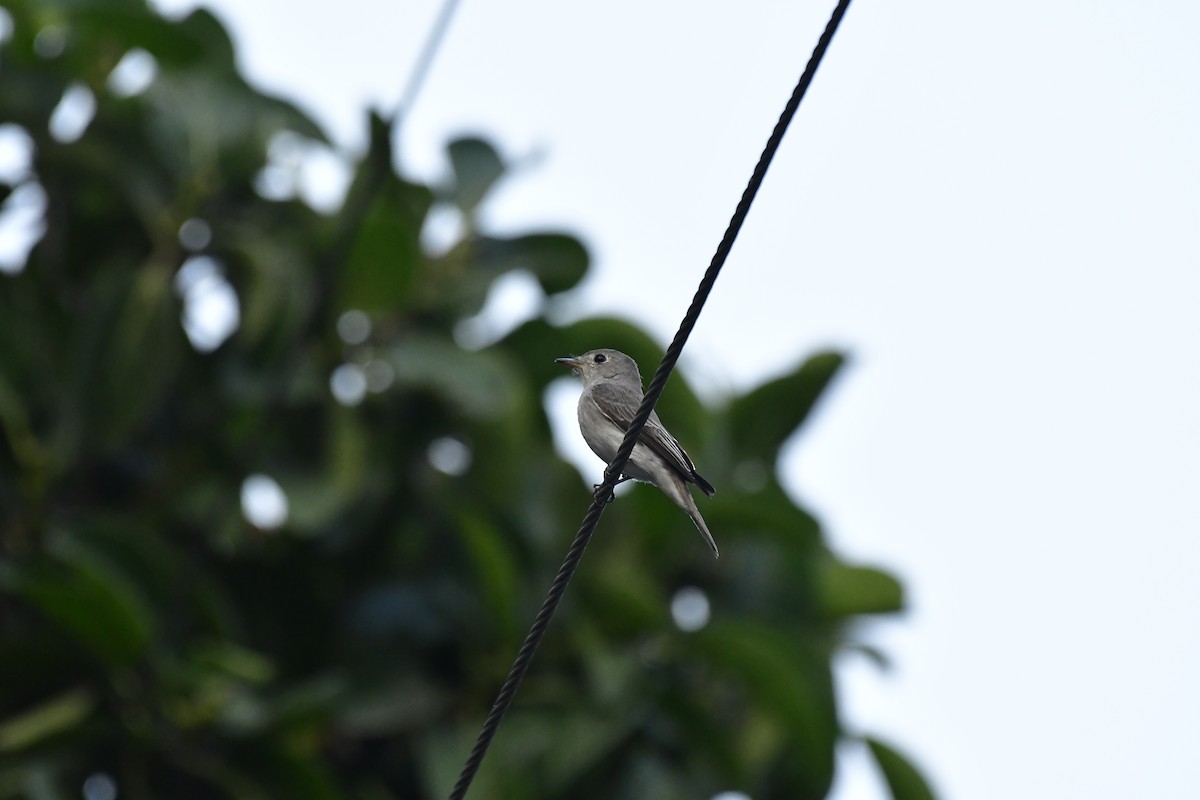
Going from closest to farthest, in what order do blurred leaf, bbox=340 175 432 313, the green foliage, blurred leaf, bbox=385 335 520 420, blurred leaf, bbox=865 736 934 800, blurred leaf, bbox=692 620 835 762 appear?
the green foliage < blurred leaf, bbox=692 620 835 762 < blurred leaf, bbox=385 335 520 420 < blurred leaf, bbox=340 175 432 313 < blurred leaf, bbox=865 736 934 800

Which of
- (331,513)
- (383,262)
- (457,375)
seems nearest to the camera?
(331,513)

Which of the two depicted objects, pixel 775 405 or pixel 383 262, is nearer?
pixel 383 262

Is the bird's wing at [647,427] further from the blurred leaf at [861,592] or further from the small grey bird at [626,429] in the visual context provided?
the blurred leaf at [861,592]

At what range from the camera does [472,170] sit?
9.63m

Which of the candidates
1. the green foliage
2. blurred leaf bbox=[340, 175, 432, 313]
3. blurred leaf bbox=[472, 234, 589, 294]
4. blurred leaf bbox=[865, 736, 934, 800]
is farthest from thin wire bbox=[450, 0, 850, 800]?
blurred leaf bbox=[472, 234, 589, 294]

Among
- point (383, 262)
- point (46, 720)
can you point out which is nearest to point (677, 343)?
point (46, 720)

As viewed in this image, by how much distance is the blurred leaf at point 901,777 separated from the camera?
862 cm

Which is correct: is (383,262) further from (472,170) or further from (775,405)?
(775,405)

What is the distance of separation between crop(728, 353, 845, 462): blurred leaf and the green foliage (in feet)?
0.07

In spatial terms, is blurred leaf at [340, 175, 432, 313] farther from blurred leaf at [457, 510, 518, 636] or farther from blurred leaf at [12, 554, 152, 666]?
blurred leaf at [12, 554, 152, 666]

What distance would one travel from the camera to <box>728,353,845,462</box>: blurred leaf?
9.37 meters

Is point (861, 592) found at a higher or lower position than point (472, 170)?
lower

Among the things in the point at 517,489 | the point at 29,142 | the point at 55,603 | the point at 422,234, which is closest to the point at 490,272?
the point at 422,234

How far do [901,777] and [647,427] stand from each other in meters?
3.63
